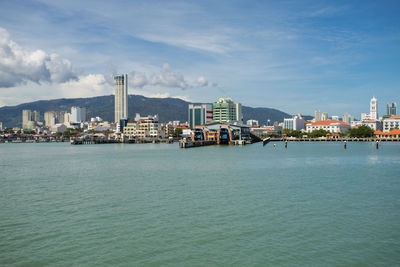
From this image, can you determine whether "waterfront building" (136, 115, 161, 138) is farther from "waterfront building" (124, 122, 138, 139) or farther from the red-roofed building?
the red-roofed building

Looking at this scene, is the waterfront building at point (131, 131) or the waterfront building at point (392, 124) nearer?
the waterfront building at point (131, 131)

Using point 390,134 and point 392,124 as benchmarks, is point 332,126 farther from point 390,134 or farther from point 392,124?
point 390,134

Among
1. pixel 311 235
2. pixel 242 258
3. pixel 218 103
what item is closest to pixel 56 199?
pixel 242 258

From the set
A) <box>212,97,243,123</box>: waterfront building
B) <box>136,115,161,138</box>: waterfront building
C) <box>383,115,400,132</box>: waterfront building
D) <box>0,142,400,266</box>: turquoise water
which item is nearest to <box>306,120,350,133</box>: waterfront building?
<box>383,115,400,132</box>: waterfront building

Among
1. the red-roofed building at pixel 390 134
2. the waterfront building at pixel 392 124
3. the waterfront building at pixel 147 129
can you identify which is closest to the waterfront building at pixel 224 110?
the waterfront building at pixel 147 129

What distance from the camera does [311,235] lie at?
36.6ft

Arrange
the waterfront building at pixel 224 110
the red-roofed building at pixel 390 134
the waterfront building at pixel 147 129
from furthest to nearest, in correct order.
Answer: the waterfront building at pixel 224 110
the waterfront building at pixel 147 129
the red-roofed building at pixel 390 134

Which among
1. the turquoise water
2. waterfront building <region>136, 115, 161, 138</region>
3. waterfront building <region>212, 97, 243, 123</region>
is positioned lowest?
the turquoise water

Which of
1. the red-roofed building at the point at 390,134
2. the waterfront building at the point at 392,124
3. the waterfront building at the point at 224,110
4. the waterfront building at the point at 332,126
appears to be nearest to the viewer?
the red-roofed building at the point at 390,134

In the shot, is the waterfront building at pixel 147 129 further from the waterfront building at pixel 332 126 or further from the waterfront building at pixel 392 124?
the waterfront building at pixel 392 124

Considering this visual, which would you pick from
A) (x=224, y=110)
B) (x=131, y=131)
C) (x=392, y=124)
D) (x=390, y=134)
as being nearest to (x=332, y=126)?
(x=392, y=124)

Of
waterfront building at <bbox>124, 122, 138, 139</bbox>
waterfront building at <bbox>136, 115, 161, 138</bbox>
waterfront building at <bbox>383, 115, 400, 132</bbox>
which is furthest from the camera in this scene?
waterfront building at <bbox>383, 115, 400, 132</bbox>

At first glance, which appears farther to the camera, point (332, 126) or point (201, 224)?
point (332, 126)

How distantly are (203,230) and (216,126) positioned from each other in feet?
264
